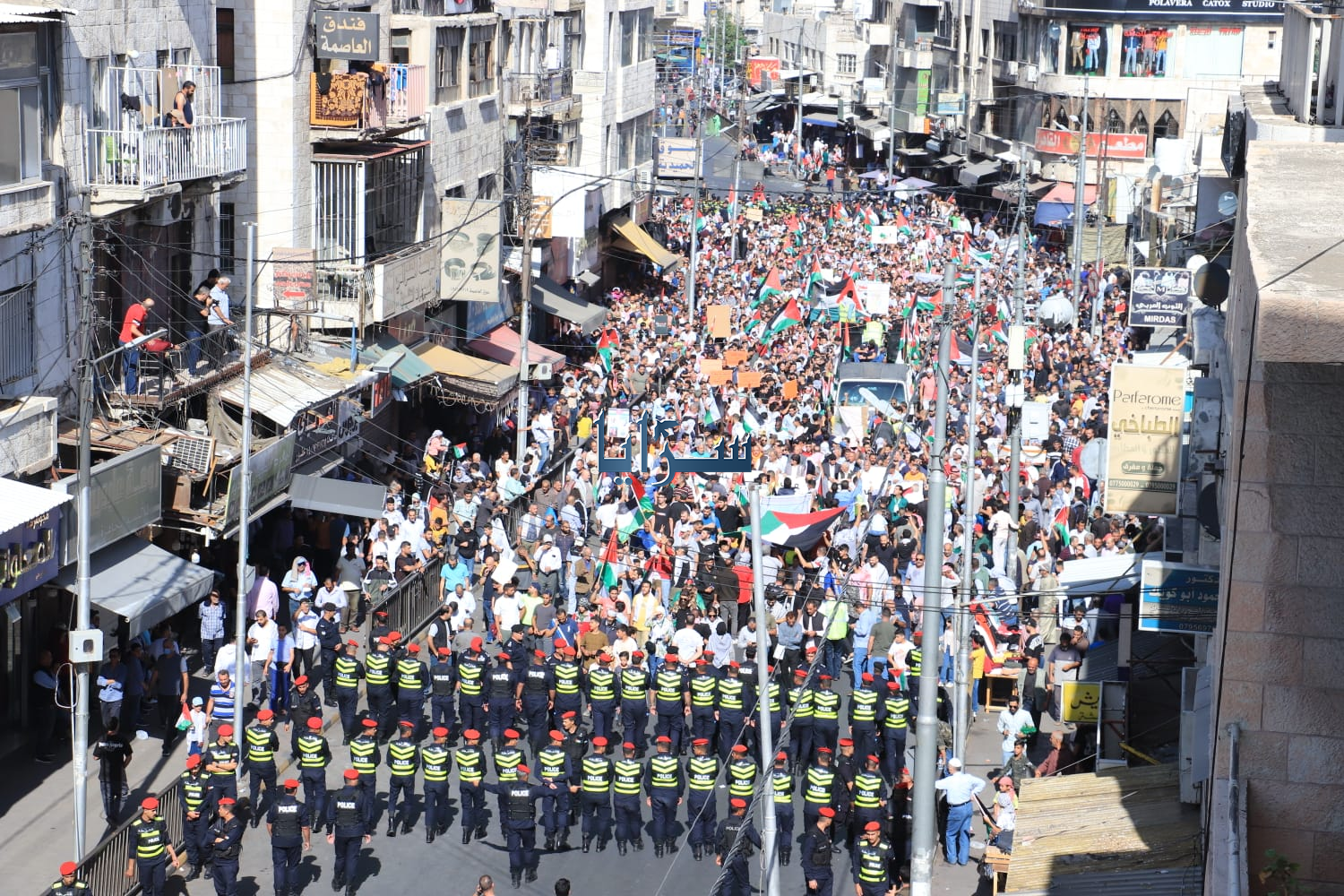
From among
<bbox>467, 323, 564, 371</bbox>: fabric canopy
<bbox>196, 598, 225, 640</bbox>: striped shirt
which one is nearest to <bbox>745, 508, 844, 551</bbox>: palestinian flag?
<bbox>196, 598, 225, 640</bbox>: striped shirt

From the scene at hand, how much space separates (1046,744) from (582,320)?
24305 mm

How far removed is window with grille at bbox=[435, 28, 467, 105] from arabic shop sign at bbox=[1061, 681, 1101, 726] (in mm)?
22209

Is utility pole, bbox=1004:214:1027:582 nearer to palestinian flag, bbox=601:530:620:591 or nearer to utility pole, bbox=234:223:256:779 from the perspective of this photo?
palestinian flag, bbox=601:530:620:591

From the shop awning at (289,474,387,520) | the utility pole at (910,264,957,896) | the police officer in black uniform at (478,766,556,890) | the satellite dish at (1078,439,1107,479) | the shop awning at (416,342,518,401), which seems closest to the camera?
the utility pole at (910,264,957,896)

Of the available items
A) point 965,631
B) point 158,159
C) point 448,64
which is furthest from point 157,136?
point 448,64

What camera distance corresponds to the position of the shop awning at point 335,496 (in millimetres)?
26969

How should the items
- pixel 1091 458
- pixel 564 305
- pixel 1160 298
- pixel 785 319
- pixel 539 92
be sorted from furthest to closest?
pixel 564 305
pixel 539 92
pixel 785 319
pixel 1160 298
pixel 1091 458

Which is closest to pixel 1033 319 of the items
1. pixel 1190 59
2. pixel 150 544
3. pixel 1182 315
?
pixel 1182 315

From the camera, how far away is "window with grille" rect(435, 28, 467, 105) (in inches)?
1457

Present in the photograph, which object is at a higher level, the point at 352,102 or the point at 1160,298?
the point at 352,102

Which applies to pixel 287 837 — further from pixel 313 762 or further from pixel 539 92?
pixel 539 92

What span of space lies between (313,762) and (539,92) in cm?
2773

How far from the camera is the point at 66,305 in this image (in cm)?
2311

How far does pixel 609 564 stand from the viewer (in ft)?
88.5
